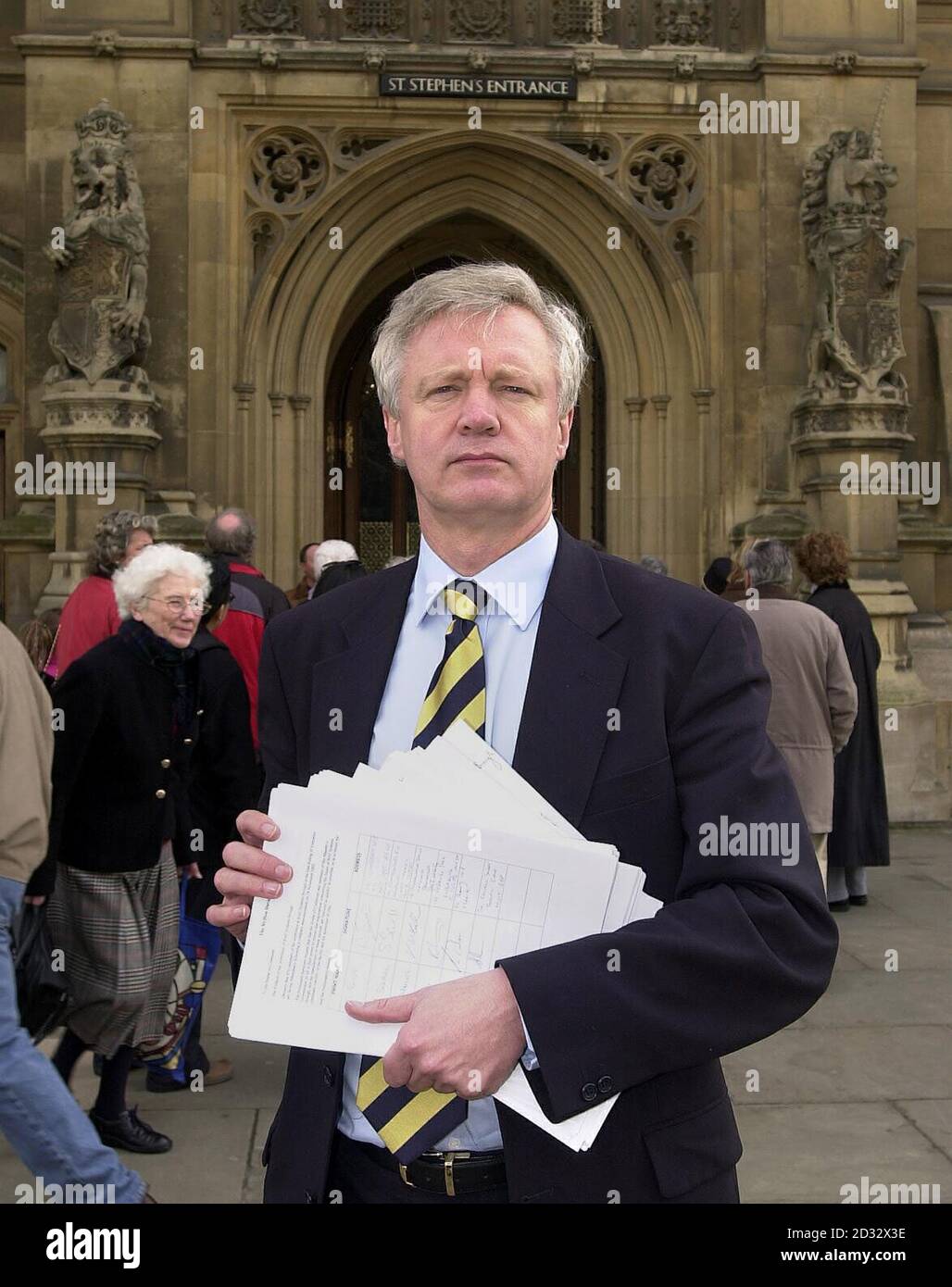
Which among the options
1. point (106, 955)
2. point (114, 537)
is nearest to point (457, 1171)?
point (106, 955)

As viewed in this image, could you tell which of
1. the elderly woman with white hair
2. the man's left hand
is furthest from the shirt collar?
the elderly woman with white hair

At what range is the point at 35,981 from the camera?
370 cm

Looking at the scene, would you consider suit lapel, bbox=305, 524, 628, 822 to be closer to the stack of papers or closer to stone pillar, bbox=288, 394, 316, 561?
the stack of papers

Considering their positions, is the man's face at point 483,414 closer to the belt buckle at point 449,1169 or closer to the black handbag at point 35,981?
the belt buckle at point 449,1169

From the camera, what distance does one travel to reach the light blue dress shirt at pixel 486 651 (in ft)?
6.05

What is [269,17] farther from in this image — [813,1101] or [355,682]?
[355,682]

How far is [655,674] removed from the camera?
1766 mm

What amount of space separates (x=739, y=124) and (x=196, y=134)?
149 inches

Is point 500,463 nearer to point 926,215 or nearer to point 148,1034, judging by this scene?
point 148,1034

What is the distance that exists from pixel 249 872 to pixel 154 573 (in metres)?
2.85

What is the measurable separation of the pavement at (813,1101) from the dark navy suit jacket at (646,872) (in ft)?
8.01

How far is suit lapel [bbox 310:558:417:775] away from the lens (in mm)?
1886

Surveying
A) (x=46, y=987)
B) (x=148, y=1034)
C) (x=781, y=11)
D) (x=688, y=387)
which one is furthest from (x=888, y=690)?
(x=46, y=987)

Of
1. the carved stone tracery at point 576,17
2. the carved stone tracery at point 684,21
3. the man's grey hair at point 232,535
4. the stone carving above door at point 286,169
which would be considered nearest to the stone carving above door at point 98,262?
the stone carving above door at point 286,169
